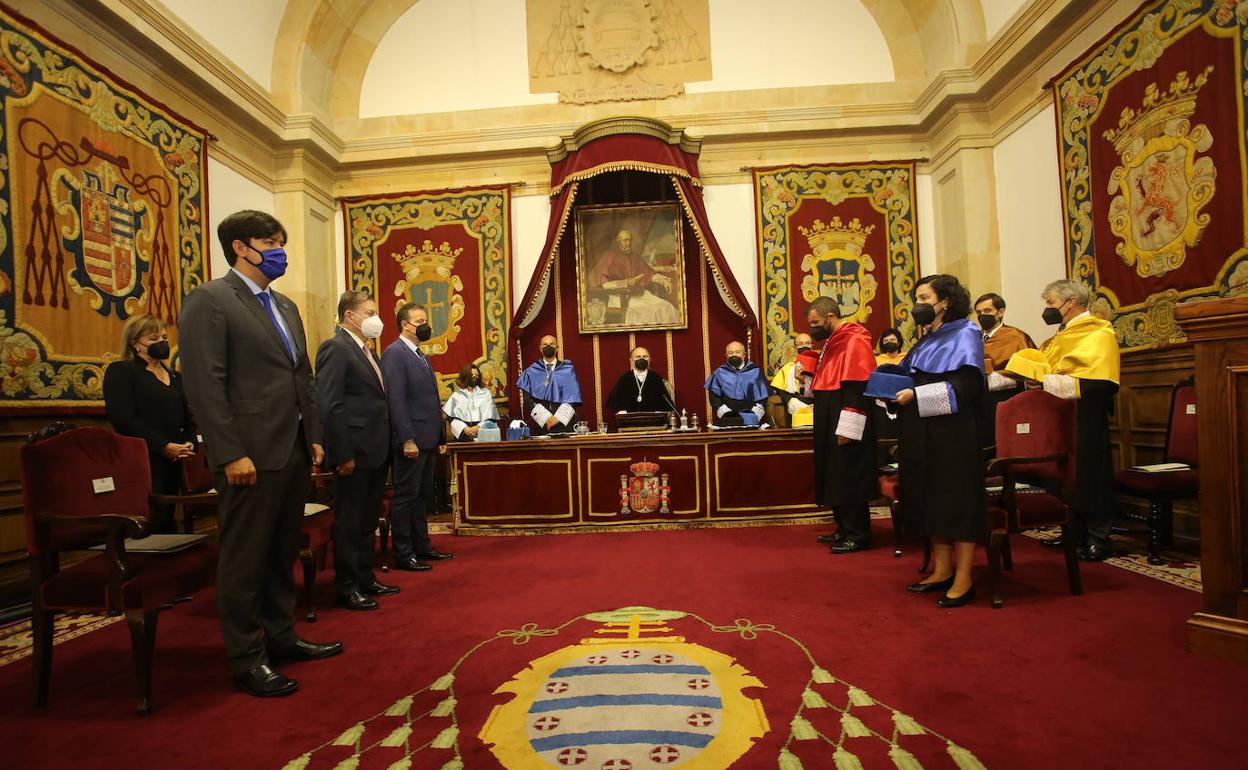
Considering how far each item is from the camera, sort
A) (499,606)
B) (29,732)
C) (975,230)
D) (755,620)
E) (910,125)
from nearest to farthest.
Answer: (29,732)
(755,620)
(499,606)
(975,230)
(910,125)

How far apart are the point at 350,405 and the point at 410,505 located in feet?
3.72

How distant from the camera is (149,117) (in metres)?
5.42

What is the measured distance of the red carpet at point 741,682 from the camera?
1.90 metres

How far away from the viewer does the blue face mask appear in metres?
2.53

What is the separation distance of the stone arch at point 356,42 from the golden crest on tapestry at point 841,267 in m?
1.94

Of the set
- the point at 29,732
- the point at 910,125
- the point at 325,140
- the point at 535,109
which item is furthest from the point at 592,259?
the point at 29,732

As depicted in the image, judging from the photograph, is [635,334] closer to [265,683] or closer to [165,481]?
[165,481]

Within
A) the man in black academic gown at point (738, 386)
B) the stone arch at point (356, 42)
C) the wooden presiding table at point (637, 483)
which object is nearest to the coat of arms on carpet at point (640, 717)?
the wooden presiding table at point (637, 483)

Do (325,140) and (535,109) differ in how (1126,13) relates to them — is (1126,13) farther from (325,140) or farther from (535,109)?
(325,140)

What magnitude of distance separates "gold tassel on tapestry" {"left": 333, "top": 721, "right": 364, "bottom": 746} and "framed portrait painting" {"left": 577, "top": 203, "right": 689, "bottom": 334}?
5.90 metres

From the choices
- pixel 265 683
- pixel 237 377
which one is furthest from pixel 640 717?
pixel 237 377

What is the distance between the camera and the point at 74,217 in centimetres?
461

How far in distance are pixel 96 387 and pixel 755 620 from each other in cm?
473

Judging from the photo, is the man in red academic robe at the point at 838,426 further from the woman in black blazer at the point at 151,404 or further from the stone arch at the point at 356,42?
the stone arch at the point at 356,42
